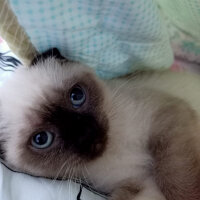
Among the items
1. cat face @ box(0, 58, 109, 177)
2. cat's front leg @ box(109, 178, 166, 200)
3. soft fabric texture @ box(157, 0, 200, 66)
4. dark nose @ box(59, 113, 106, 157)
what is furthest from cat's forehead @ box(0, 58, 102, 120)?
soft fabric texture @ box(157, 0, 200, 66)

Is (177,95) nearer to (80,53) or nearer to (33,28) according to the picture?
(80,53)

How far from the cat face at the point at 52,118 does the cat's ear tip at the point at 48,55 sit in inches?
0.5

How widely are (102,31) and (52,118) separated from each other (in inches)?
12.0

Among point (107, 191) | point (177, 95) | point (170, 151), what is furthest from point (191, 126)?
point (107, 191)

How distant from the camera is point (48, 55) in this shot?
3.66ft

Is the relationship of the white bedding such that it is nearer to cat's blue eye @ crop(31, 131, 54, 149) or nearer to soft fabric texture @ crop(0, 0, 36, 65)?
cat's blue eye @ crop(31, 131, 54, 149)

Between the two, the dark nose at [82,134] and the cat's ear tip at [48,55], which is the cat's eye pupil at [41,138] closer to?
the dark nose at [82,134]

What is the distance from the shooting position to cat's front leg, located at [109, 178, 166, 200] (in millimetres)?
1020

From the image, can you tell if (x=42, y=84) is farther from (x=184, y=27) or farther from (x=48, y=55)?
(x=184, y=27)

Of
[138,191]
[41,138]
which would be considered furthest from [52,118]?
[138,191]

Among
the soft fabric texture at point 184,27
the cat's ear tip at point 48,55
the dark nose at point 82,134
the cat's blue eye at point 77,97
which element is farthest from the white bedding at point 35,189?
the soft fabric texture at point 184,27

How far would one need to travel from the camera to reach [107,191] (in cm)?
113

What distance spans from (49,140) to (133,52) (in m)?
0.39

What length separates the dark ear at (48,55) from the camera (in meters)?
1.10
